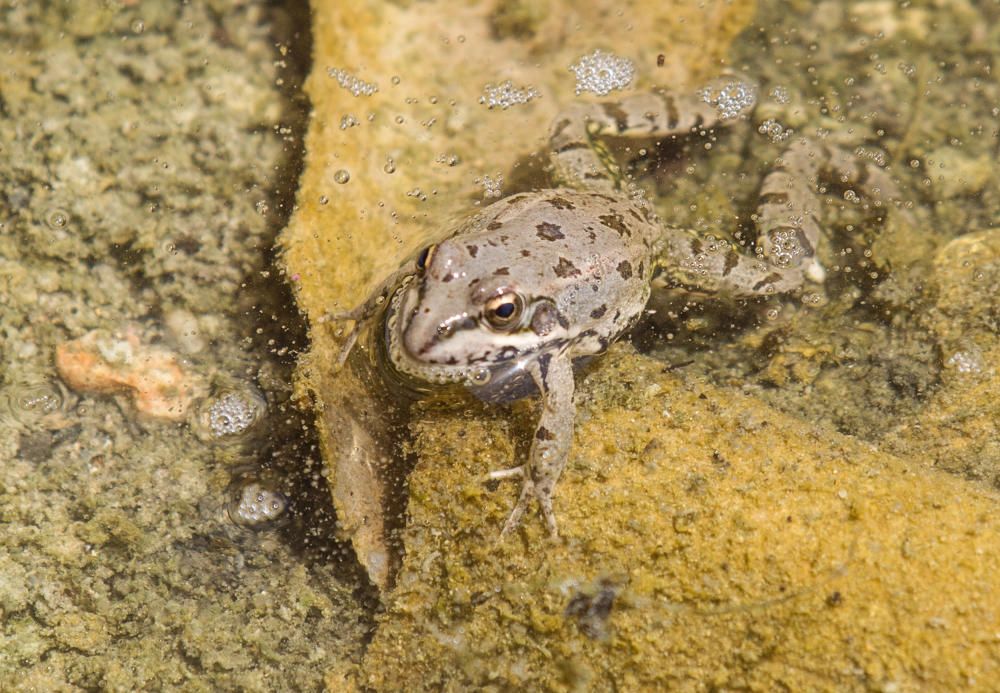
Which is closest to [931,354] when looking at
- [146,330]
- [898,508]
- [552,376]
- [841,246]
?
[841,246]

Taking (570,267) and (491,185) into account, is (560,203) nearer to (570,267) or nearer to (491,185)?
(570,267)

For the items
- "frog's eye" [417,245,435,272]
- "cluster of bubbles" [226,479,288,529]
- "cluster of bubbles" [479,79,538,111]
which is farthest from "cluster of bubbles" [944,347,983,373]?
"cluster of bubbles" [226,479,288,529]

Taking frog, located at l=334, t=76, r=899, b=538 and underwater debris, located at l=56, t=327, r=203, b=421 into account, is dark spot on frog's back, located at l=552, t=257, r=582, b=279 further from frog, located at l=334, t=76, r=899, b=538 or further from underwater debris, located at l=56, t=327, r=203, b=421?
underwater debris, located at l=56, t=327, r=203, b=421

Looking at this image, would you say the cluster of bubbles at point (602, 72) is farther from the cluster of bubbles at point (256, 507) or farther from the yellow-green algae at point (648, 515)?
the cluster of bubbles at point (256, 507)

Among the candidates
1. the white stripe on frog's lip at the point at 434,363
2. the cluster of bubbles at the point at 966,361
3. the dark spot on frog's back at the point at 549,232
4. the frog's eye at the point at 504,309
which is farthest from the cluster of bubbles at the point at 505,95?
the cluster of bubbles at the point at 966,361

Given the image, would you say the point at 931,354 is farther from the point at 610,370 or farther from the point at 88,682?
the point at 88,682
